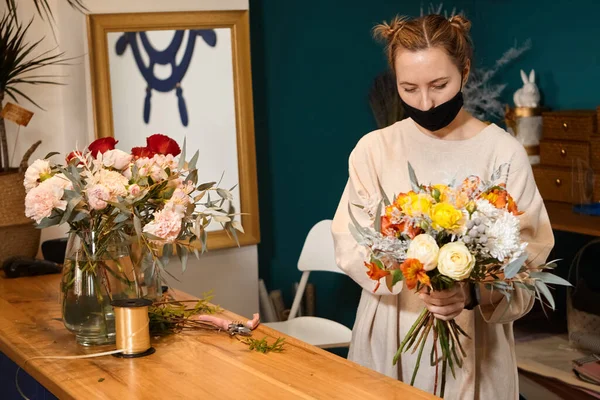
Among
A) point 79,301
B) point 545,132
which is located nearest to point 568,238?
point 545,132

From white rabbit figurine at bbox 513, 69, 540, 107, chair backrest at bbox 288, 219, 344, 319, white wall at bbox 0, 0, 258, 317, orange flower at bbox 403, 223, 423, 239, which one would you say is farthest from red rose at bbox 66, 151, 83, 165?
white rabbit figurine at bbox 513, 69, 540, 107

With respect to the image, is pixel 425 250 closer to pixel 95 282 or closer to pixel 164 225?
pixel 164 225

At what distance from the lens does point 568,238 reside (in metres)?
4.40

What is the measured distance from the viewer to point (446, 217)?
183 centimetres

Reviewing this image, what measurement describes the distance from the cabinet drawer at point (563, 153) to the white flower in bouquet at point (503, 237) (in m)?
2.29

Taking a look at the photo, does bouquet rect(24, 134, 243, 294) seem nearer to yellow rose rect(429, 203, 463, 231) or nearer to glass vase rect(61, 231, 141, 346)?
glass vase rect(61, 231, 141, 346)

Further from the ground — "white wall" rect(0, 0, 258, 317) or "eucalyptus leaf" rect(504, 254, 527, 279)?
"white wall" rect(0, 0, 258, 317)

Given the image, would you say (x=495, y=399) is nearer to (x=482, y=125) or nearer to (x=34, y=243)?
(x=482, y=125)

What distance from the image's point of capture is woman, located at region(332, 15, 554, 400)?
223 cm

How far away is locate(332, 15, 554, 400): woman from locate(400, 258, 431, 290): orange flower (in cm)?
31

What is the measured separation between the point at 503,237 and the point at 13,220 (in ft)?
6.46

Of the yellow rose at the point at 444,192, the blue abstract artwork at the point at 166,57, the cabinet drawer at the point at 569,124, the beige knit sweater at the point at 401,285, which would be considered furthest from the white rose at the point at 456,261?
the cabinet drawer at the point at 569,124

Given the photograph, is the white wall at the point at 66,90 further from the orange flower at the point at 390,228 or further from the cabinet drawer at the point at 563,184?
the orange flower at the point at 390,228

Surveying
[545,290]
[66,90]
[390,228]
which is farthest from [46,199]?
[66,90]
